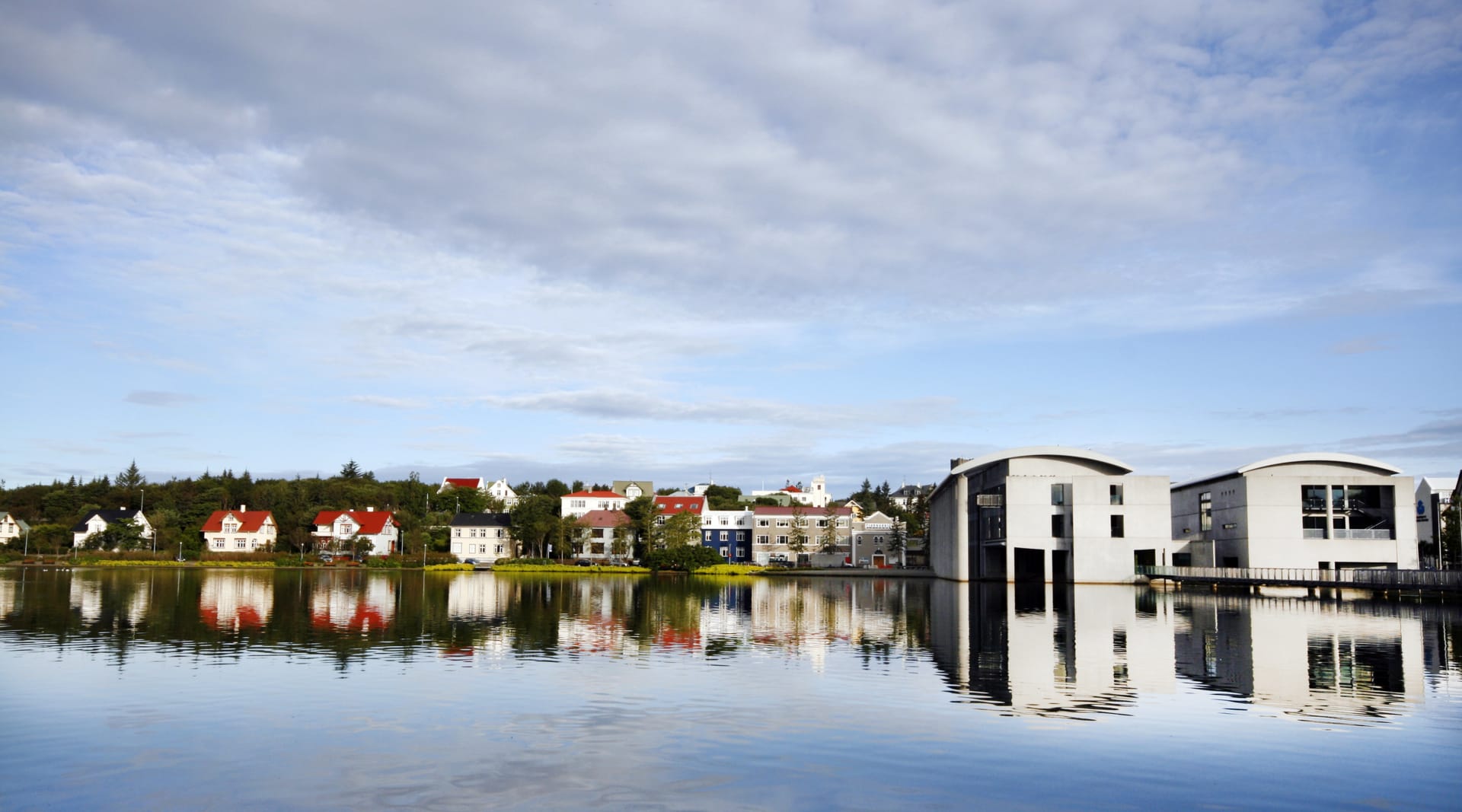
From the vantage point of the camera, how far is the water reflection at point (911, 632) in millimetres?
22391

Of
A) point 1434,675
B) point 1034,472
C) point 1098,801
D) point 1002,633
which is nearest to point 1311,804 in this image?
point 1098,801

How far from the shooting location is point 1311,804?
12.6m

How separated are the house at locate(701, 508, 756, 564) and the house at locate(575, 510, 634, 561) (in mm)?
9860

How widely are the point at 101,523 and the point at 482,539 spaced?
50517 mm

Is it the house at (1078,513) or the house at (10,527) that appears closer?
the house at (1078,513)

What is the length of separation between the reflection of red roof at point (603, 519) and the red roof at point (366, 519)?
1009 inches

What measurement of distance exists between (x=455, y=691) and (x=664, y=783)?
864cm

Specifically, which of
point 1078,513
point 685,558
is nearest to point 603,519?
point 685,558

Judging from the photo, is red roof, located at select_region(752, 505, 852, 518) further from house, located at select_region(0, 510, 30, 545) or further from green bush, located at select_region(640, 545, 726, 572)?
house, located at select_region(0, 510, 30, 545)

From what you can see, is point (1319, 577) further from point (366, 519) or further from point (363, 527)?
point (366, 519)

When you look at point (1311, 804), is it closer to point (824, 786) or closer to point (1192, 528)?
point (824, 786)

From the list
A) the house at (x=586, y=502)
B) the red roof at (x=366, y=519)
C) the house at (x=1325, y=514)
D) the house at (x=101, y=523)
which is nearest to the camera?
the house at (x=1325, y=514)

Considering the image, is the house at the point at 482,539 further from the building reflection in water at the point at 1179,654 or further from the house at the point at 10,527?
the building reflection in water at the point at 1179,654

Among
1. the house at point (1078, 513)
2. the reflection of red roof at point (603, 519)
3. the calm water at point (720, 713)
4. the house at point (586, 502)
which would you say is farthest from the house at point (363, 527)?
the calm water at point (720, 713)
